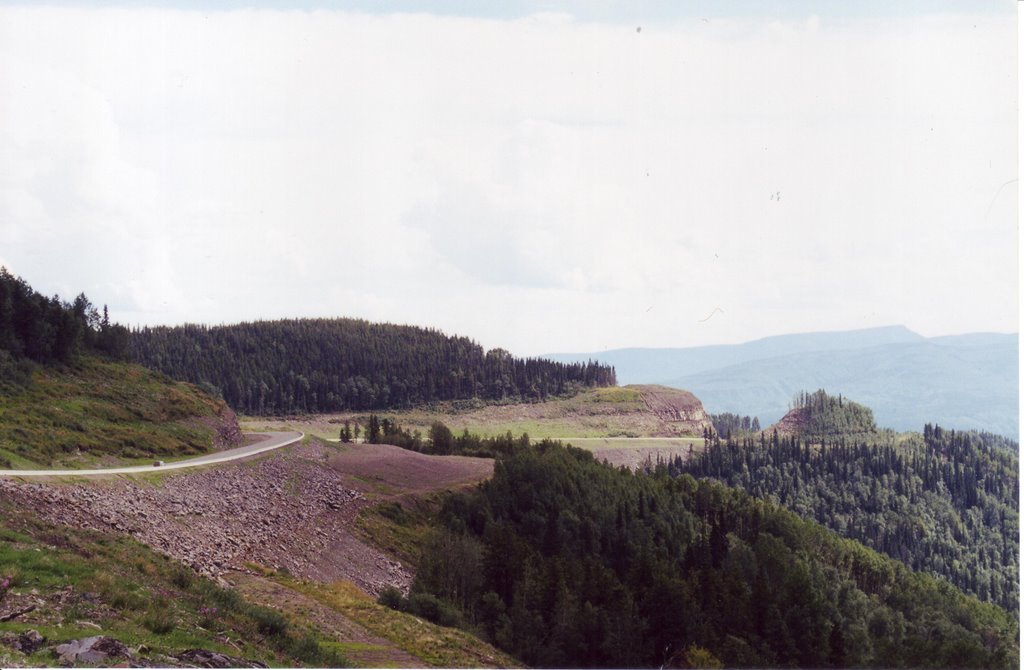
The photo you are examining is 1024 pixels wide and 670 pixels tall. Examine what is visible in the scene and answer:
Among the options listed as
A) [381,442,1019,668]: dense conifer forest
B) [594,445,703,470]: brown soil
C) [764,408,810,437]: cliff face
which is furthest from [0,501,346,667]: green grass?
[764,408,810,437]: cliff face

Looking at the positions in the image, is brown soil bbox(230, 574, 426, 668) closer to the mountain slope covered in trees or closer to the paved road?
the paved road

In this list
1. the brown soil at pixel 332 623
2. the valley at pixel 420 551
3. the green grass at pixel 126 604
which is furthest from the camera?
the brown soil at pixel 332 623

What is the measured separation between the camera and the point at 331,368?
182m

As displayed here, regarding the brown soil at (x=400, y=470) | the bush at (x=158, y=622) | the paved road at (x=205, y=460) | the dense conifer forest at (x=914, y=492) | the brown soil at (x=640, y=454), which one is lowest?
the dense conifer forest at (x=914, y=492)

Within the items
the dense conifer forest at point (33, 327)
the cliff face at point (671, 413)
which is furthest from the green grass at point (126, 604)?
the cliff face at point (671, 413)

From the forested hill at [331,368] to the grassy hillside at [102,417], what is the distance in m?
92.0

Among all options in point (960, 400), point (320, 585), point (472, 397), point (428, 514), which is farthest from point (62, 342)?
point (960, 400)

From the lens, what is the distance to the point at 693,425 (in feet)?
636

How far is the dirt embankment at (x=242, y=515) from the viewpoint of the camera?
33688mm

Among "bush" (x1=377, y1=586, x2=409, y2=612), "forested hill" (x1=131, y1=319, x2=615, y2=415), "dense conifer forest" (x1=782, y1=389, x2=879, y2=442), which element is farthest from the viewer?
"dense conifer forest" (x1=782, y1=389, x2=879, y2=442)

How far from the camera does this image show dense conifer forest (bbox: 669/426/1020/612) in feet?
370

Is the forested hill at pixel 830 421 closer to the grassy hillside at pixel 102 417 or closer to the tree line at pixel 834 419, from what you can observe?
the tree line at pixel 834 419

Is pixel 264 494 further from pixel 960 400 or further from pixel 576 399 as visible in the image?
pixel 960 400

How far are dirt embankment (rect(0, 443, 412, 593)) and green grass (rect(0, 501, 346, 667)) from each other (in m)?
3.91
